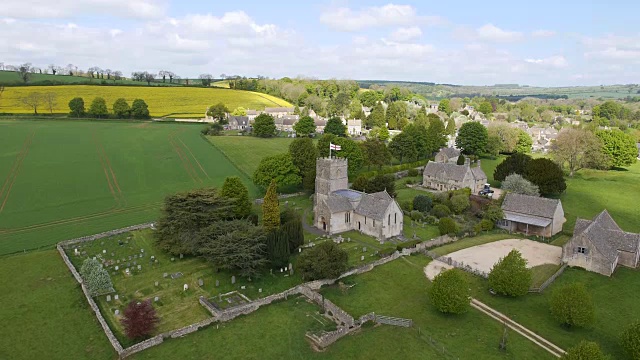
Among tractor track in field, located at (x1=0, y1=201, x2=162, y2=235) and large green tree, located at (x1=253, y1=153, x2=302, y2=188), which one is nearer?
tractor track in field, located at (x1=0, y1=201, x2=162, y2=235)

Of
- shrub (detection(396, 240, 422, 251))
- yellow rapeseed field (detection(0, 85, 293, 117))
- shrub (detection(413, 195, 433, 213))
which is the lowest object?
shrub (detection(396, 240, 422, 251))

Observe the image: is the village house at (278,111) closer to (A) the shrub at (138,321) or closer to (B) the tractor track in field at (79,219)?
(B) the tractor track in field at (79,219)

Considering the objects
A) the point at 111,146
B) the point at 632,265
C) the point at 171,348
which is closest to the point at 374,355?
the point at 171,348

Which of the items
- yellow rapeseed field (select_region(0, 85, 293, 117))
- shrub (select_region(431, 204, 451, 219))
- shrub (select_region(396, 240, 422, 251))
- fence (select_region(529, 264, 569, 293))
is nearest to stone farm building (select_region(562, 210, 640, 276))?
fence (select_region(529, 264, 569, 293))

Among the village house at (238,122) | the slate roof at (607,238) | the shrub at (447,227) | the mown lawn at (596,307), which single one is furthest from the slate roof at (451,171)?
the village house at (238,122)

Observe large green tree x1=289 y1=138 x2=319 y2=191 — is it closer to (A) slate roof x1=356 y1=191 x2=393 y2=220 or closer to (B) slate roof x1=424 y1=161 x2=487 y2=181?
(A) slate roof x1=356 y1=191 x2=393 y2=220

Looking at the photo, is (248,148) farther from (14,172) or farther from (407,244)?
(407,244)

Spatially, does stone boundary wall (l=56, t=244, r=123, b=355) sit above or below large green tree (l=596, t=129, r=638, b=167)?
below
